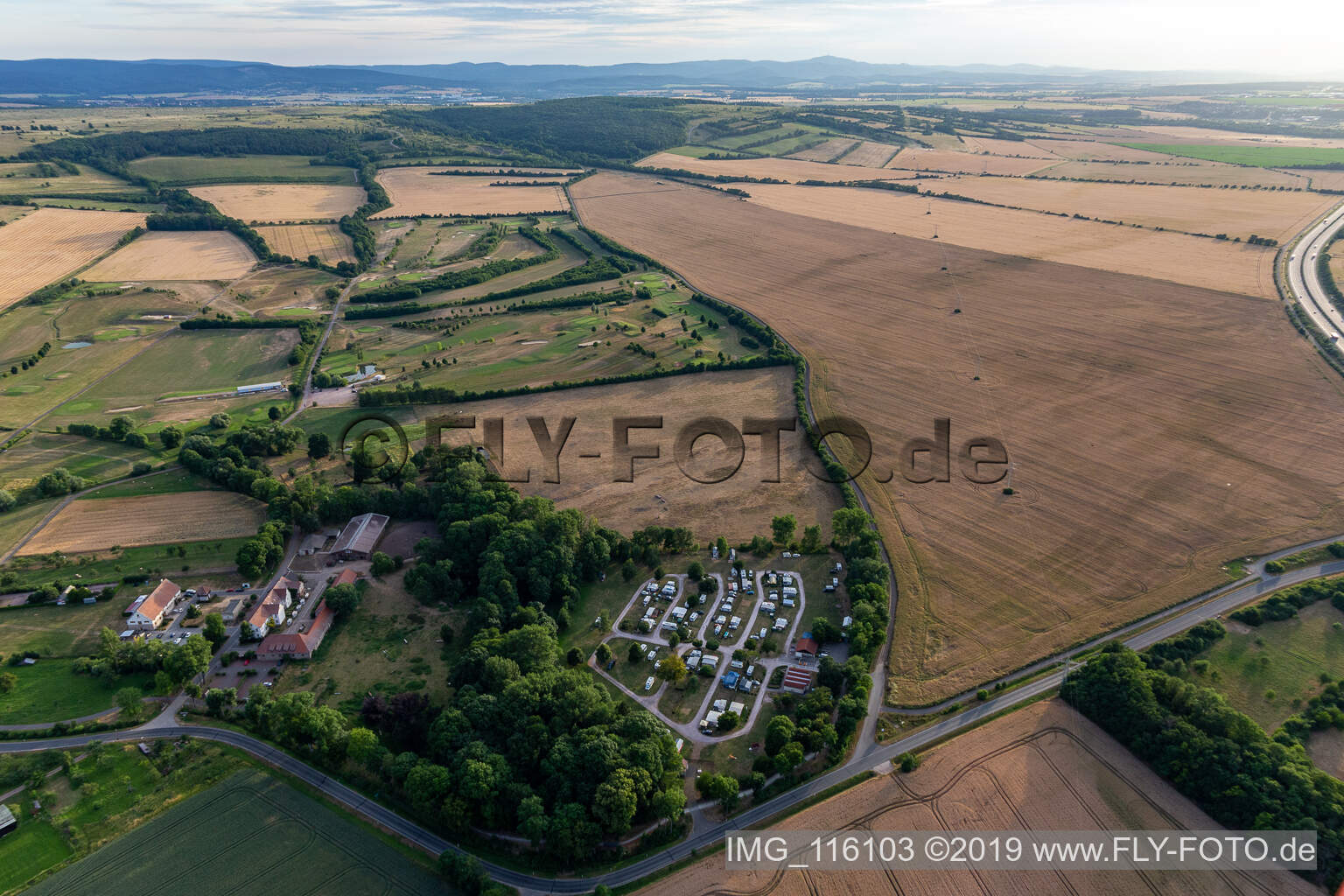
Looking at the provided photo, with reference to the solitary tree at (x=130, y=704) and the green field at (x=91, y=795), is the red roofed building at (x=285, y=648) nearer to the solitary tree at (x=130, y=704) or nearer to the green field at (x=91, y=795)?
the solitary tree at (x=130, y=704)

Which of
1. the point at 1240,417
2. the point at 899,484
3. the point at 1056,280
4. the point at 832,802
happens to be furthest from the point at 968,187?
the point at 832,802

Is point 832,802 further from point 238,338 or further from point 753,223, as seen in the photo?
point 753,223

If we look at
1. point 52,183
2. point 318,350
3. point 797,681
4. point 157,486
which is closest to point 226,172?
point 52,183

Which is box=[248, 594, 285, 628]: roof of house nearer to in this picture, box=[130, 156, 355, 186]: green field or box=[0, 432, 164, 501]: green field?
box=[0, 432, 164, 501]: green field

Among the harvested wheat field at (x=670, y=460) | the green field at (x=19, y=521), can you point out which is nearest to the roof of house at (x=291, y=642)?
the harvested wheat field at (x=670, y=460)

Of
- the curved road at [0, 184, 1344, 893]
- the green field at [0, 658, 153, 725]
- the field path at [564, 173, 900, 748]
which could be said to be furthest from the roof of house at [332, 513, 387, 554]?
the field path at [564, 173, 900, 748]

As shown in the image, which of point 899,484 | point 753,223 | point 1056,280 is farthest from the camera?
point 753,223
